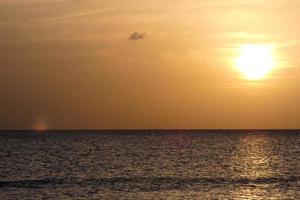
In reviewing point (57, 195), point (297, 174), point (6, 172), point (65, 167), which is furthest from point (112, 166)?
point (57, 195)

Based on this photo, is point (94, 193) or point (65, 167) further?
point (65, 167)

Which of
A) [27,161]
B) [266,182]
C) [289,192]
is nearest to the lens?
[289,192]

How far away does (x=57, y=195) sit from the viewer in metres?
47.2

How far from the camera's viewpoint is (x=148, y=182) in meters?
56.1

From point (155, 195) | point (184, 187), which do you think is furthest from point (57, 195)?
point (184, 187)

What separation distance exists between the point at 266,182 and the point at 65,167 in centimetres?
2791

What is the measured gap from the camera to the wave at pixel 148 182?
52.8 meters

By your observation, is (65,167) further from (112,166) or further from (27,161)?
(27,161)

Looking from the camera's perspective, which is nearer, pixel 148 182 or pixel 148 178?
pixel 148 182

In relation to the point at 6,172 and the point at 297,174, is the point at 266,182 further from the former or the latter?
the point at 6,172

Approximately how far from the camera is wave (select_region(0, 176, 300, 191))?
52.8 meters

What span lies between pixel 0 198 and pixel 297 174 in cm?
3549

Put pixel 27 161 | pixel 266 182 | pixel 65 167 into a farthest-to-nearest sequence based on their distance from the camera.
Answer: pixel 27 161 < pixel 65 167 < pixel 266 182

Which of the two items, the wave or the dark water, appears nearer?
the dark water
